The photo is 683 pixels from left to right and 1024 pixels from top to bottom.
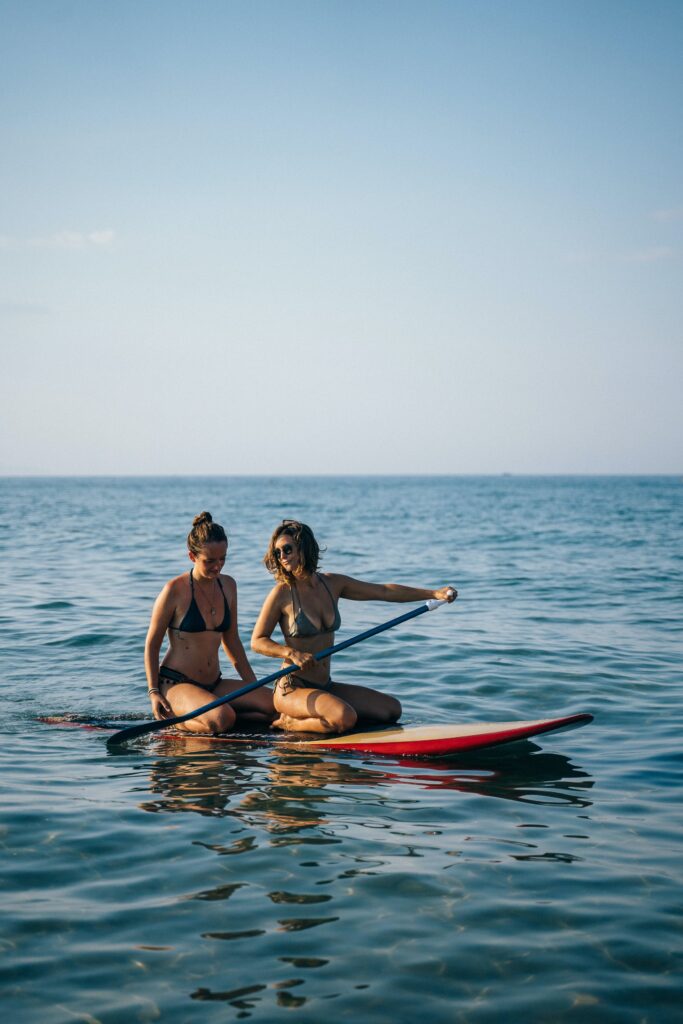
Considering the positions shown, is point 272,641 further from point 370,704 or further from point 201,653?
point 370,704

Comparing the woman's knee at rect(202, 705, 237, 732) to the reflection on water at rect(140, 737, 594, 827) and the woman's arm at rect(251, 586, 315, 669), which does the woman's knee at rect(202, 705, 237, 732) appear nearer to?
the reflection on water at rect(140, 737, 594, 827)

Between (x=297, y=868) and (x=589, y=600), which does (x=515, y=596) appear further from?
(x=297, y=868)

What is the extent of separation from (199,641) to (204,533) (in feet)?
3.26

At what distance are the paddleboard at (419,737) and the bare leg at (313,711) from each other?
8cm

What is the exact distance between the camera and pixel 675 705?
27.1ft

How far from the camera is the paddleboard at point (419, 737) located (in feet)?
21.6

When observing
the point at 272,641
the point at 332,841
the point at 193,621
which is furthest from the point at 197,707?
the point at 332,841

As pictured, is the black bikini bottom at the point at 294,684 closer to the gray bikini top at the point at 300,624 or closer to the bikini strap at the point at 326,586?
the gray bikini top at the point at 300,624

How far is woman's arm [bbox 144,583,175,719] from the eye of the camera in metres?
7.35

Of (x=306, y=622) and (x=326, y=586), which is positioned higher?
(x=326, y=586)

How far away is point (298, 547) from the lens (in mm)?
6938

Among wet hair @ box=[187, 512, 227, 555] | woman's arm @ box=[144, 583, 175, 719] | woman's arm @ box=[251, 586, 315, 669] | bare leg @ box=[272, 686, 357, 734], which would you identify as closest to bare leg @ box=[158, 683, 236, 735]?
woman's arm @ box=[144, 583, 175, 719]

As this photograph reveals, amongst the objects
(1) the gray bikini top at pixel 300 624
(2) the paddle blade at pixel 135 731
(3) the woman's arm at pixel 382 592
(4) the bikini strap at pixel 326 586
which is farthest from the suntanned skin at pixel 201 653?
(3) the woman's arm at pixel 382 592

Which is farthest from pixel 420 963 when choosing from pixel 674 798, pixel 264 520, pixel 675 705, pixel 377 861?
pixel 264 520
